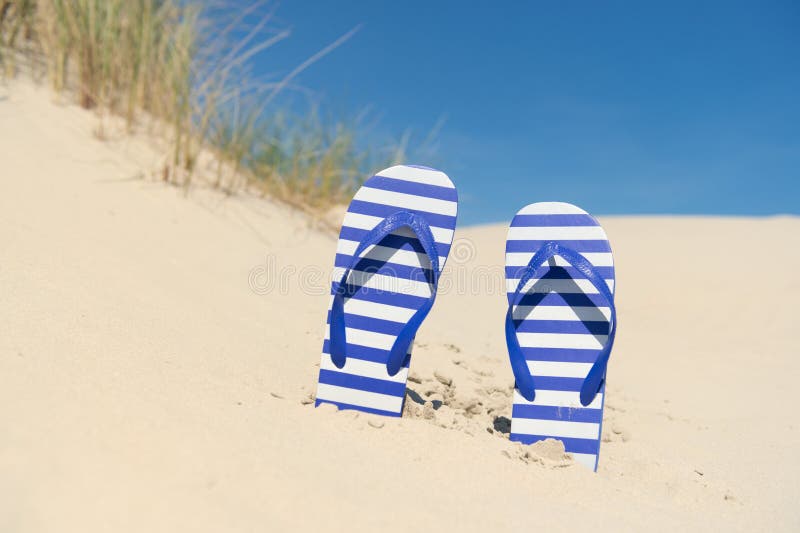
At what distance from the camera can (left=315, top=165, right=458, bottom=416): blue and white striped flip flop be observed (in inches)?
61.8

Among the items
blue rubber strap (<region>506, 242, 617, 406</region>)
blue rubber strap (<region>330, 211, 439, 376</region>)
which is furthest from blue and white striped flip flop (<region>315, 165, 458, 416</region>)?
blue rubber strap (<region>506, 242, 617, 406</region>)

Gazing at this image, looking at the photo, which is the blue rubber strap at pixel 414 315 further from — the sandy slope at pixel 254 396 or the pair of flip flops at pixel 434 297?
the sandy slope at pixel 254 396

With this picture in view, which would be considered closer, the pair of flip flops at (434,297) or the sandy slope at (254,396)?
the sandy slope at (254,396)

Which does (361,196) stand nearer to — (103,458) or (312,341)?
(312,341)

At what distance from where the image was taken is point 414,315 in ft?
5.10

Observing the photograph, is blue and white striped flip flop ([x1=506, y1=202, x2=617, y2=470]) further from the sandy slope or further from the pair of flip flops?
the sandy slope

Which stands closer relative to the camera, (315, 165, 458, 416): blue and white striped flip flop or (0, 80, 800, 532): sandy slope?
(0, 80, 800, 532): sandy slope

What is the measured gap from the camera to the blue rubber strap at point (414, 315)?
1567 mm

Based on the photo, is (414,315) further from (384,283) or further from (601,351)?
(601,351)

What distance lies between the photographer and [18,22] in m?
3.52

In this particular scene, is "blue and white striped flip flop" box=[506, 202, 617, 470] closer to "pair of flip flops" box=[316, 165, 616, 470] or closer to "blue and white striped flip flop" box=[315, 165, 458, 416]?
"pair of flip flops" box=[316, 165, 616, 470]

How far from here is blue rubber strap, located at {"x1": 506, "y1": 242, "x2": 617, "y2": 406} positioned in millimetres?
1595

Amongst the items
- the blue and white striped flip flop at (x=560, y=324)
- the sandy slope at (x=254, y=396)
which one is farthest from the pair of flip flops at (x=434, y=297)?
the sandy slope at (x=254, y=396)

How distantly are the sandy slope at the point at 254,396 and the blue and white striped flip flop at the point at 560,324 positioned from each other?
0.14m
